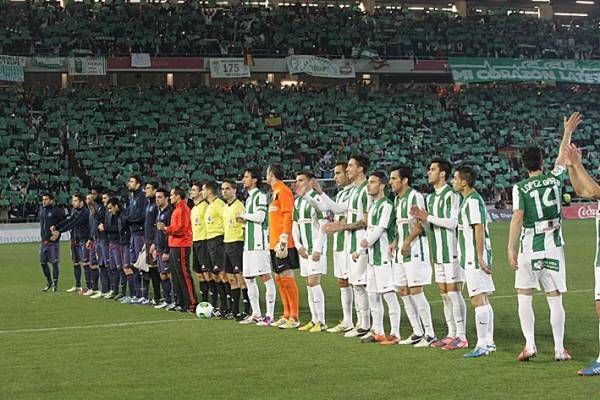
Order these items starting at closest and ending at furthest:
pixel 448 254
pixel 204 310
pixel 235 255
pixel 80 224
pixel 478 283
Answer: pixel 478 283
pixel 448 254
pixel 235 255
pixel 204 310
pixel 80 224

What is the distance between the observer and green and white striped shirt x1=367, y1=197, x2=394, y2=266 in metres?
14.6

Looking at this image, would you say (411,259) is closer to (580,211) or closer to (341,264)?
(341,264)

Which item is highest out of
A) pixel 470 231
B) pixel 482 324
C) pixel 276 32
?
pixel 276 32

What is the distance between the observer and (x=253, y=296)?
17328 millimetres

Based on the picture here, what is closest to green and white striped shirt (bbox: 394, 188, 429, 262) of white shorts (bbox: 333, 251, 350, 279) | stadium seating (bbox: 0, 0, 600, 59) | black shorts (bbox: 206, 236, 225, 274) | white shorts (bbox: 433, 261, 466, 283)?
white shorts (bbox: 433, 261, 466, 283)

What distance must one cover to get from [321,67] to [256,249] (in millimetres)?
36721

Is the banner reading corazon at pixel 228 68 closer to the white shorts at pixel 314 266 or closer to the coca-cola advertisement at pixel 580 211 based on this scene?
the coca-cola advertisement at pixel 580 211

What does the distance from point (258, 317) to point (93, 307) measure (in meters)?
4.55

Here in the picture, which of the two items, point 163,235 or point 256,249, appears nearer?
point 256,249

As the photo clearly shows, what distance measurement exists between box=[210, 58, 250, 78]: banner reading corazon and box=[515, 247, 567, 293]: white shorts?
39.4 meters

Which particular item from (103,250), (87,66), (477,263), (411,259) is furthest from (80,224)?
(87,66)

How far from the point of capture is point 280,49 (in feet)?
175

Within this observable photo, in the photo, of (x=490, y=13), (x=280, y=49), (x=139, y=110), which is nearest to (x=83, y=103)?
(x=139, y=110)

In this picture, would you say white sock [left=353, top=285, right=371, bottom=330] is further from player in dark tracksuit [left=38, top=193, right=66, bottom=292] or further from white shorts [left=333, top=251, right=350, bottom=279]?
player in dark tracksuit [left=38, top=193, right=66, bottom=292]
